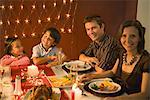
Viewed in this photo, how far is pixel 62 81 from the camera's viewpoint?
1820 mm

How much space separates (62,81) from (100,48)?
0.59 meters

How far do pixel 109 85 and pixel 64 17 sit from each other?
1.21 metres

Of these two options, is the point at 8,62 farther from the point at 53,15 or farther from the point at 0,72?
the point at 53,15

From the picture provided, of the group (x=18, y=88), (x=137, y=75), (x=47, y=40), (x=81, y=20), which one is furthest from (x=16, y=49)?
(x=137, y=75)

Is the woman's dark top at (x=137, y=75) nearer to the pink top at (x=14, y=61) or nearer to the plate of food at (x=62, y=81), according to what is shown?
the plate of food at (x=62, y=81)

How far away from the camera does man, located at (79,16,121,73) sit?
7.26 feet

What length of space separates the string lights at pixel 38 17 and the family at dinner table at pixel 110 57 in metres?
0.42

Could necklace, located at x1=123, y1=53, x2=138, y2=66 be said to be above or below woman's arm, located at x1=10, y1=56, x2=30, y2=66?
above

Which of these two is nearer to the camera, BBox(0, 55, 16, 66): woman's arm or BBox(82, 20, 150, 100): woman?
BBox(82, 20, 150, 100): woman

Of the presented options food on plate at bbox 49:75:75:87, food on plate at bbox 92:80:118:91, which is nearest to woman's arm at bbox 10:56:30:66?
food on plate at bbox 49:75:75:87

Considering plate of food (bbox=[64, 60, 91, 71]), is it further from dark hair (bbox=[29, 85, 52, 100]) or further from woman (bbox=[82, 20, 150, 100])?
dark hair (bbox=[29, 85, 52, 100])

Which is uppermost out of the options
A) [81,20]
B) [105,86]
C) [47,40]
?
[81,20]

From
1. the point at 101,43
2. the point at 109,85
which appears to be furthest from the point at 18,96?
the point at 101,43

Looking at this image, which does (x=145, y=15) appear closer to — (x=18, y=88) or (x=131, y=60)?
(x=131, y=60)
